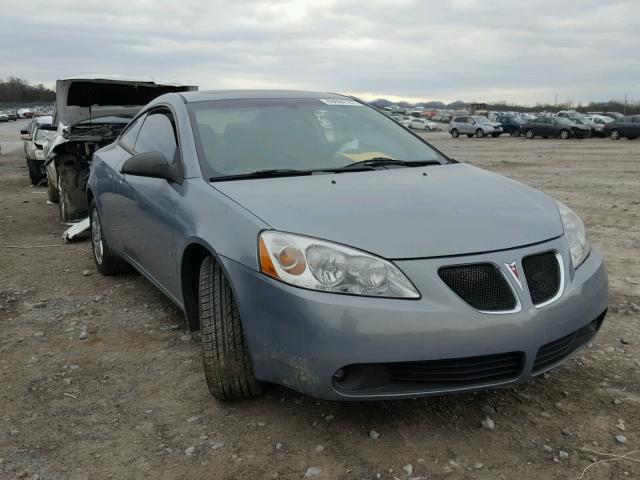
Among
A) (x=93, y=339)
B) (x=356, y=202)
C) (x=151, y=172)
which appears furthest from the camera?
(x=93, y=339)

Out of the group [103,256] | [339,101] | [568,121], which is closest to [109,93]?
[103,256]

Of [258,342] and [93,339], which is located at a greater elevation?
[258,342]

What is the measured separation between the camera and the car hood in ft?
8.08

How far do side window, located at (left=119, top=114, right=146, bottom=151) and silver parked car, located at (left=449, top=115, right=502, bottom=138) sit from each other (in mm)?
37297

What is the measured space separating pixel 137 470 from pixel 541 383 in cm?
196

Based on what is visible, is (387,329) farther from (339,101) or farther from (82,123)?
(82,123)

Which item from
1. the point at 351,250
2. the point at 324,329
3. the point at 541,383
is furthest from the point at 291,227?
the point at 541,383

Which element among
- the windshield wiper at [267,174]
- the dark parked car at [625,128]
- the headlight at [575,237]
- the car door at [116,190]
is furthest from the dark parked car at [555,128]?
the windshield wiper at [267,174]

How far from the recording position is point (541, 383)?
10.2 ft

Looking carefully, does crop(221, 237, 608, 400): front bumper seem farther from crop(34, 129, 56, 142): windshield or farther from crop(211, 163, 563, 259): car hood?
crop(34, 129, 56, 142): windshield

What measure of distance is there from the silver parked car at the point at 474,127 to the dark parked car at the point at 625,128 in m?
7.42

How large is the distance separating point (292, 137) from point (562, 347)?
1887mm

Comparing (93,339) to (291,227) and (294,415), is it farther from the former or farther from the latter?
(291,227)

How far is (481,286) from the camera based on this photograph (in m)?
2.39
